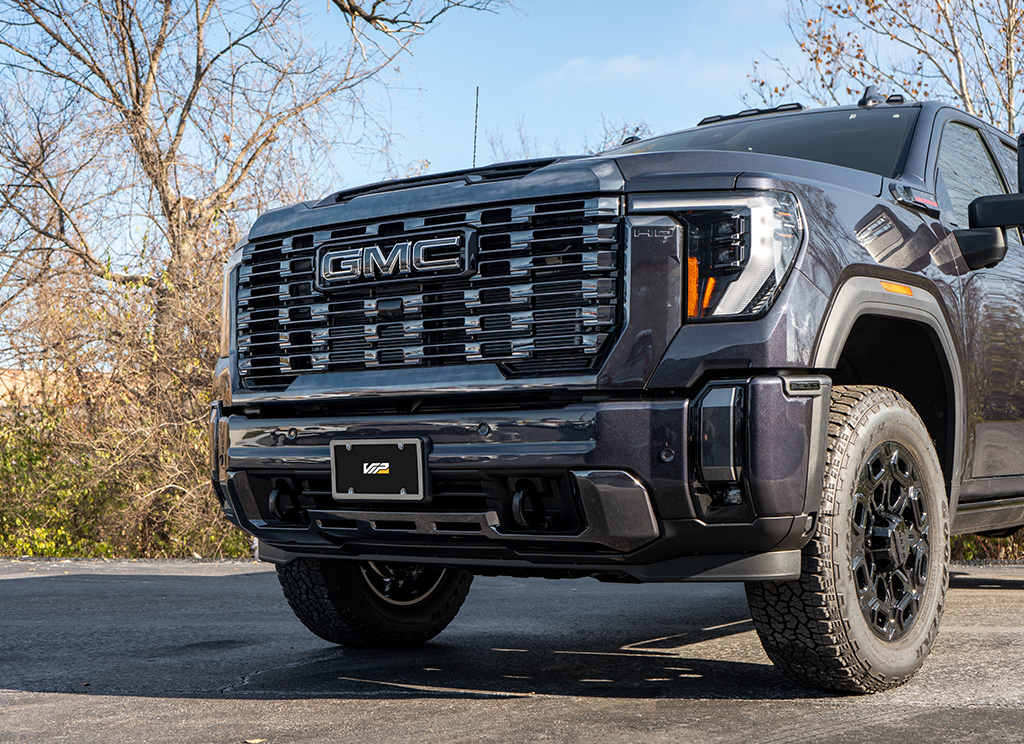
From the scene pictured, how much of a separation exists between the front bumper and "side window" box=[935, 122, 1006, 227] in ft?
5.88

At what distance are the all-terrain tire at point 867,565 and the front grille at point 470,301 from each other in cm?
88

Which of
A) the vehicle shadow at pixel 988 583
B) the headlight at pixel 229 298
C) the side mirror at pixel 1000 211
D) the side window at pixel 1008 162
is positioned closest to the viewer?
the side mirror at pixel 1000 211

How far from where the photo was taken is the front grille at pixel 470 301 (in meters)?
3.28

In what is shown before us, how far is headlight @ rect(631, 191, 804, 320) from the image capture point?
10.4ft

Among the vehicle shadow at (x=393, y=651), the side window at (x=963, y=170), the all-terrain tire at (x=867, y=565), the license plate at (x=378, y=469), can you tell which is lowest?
the vehicle shadow at (x=393, y=651)

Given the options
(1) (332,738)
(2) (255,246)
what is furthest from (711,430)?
(2) (255,246)

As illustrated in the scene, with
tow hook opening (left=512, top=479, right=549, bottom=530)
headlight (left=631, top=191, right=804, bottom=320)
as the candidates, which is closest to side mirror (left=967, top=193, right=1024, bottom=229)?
headlight (left=631, top=191, right=804, bottom=320)

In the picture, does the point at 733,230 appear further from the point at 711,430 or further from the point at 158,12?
the point at 158,12

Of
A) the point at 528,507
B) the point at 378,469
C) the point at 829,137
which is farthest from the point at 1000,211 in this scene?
the point at 378,469

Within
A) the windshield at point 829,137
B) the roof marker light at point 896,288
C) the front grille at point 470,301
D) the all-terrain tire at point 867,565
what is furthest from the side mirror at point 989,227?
the front grille at point 470,301

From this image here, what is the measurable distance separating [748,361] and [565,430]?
0.56m

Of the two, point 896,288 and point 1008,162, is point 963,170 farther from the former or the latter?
point 896,288

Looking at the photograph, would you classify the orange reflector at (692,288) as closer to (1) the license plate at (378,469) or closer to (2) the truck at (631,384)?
(2) the truck at (631,384)

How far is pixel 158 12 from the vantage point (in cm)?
1717
